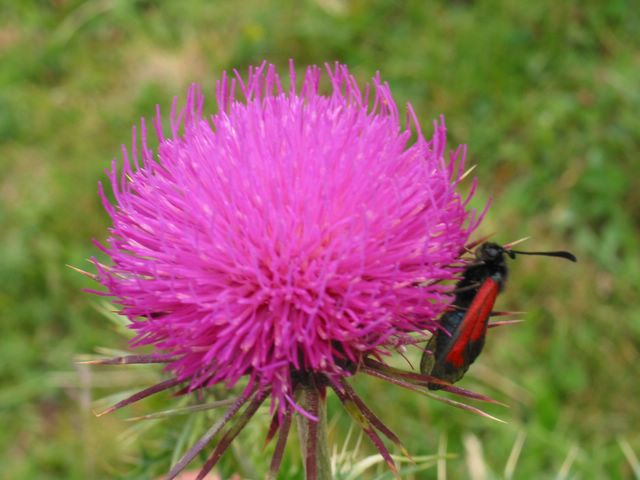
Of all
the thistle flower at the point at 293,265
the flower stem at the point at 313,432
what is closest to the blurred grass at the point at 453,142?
the flower stem at the point at 313,432

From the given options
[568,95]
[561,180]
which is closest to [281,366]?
[561,180]

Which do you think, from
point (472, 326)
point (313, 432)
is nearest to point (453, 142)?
point (472, 326)

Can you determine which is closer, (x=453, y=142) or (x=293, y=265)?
(x=293, y=265)

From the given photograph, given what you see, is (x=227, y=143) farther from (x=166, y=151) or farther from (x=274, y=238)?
(x=274, y=238)

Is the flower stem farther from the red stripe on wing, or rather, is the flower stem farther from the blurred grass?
the blurred grass

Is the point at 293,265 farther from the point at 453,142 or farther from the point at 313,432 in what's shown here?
the point at 453,142

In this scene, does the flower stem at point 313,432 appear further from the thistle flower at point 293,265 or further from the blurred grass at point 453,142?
the blurred grass at point 453,142
